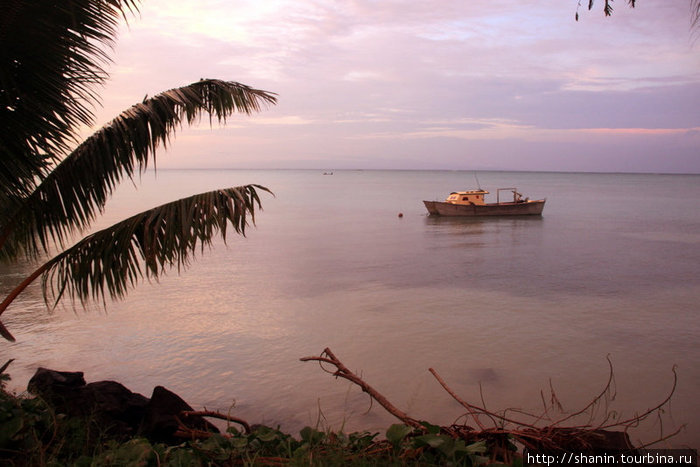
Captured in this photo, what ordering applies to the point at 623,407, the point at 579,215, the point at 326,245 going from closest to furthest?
the point at 623,407 < the point at 326,245 < the point at 579,215

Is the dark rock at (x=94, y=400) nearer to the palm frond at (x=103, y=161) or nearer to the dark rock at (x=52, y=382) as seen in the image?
the dark rock at (x=52, y=382)

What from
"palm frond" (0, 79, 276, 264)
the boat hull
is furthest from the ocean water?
the boat hull

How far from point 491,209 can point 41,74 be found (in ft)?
118

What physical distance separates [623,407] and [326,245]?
19.1 meters

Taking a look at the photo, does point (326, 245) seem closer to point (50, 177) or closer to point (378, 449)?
point (50, 177)

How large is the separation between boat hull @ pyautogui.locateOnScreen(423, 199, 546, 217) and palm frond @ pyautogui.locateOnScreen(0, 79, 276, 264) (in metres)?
33.6

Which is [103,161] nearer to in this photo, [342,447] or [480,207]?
[342,447]

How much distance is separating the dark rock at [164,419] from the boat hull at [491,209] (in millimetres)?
34217

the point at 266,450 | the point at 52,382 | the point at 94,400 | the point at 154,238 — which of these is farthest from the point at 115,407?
the point at 266,450

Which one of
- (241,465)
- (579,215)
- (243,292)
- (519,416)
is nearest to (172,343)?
(243,292)

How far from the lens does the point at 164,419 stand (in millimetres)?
5156

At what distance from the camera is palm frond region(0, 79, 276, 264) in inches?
203

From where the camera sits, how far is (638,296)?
49.4 ft

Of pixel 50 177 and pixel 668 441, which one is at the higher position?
pixel 50 177
